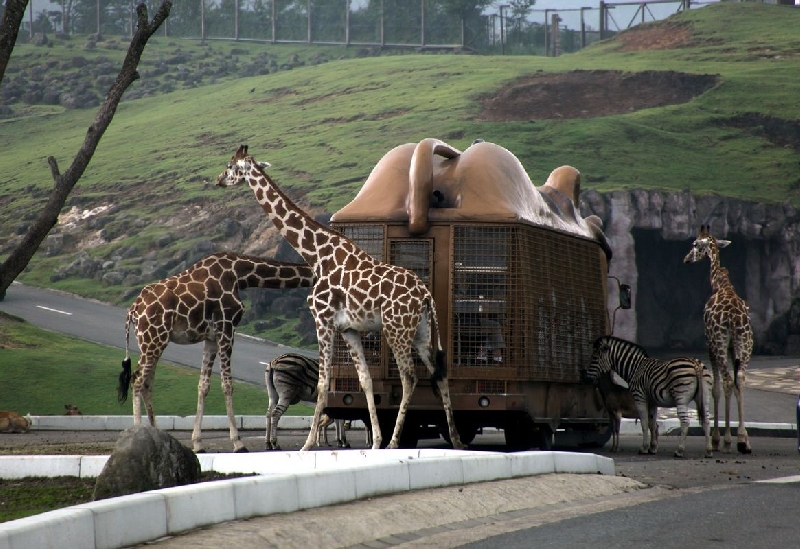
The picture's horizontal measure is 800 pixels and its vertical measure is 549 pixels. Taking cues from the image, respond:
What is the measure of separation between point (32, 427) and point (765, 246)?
33291mm

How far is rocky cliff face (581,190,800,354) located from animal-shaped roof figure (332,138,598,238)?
26.7 m

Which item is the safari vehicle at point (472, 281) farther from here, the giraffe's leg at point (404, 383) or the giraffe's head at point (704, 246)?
the giraffe's head at point (704, 246)

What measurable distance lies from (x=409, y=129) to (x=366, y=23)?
48788 mm

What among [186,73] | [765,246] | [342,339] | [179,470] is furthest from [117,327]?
[186,73]

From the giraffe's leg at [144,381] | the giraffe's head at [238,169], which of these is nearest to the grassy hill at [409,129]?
the giraffe's head at [238,169]

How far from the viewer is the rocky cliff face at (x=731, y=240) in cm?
4631

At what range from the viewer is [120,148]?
3191 inches

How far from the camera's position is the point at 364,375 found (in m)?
16.9

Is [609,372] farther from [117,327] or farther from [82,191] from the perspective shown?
[82,191]

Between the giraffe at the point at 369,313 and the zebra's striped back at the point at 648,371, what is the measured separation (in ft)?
14.1

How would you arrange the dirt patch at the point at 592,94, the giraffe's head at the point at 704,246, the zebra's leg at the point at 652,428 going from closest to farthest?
the zebra's leg at the point at 652,428
the giraffe's head at the point at 704,246
the dirt patch at the point at 592,94

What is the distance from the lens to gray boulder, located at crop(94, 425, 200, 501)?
10820mm

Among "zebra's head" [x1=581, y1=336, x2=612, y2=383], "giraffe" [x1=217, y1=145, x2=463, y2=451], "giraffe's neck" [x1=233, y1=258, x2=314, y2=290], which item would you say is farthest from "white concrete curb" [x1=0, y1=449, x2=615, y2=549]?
"giraffe's neck" [x1=233, y1=258, x2=314, y2=290]

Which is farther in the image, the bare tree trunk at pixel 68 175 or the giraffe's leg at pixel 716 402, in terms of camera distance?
the giraffe's leg at pixel 716 402
